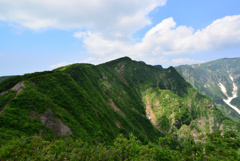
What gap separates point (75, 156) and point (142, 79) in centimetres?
17853

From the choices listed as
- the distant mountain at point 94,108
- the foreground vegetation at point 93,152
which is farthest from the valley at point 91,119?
the foreground vegetation at point 93,152

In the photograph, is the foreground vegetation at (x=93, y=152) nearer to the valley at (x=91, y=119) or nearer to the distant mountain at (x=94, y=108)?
the valley at (x=91, y=119)

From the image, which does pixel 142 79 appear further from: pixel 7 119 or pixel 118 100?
pixel 7 119

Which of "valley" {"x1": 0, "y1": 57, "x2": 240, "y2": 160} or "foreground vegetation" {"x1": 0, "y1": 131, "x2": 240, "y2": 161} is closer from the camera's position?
"foreground vegetation" {"x1": 0, "y1": 131, "x2": 240, "y2": 161}

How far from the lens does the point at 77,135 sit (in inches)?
1645

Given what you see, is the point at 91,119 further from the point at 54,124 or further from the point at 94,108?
the point at 54,124

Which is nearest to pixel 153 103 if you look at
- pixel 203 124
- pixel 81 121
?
pixel 203 124

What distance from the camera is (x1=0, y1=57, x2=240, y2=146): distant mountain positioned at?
36094 mm

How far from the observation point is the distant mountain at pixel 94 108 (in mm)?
36094

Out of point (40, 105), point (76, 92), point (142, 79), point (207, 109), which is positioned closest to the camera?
point (40, 105)

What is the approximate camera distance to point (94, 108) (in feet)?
222

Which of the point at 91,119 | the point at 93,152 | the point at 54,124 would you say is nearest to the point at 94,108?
the point at 91,119

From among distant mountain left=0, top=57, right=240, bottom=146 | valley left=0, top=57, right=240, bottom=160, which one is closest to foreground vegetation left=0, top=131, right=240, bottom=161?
valley left=0, top=57, right=240, bottom=160

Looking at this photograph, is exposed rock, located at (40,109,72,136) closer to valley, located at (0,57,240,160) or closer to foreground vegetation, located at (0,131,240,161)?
valley, located at (0,57,240,160)
